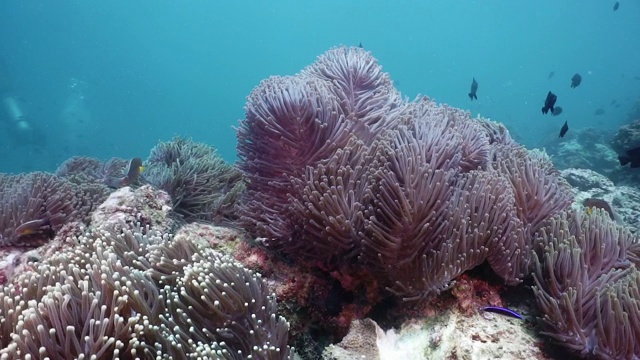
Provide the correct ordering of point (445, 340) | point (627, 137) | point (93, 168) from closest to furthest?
point (445, 340), point (93, 168), point (627, 137)

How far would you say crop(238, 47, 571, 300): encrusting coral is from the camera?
9.46 feet

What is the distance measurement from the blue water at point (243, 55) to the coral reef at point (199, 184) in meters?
59.9

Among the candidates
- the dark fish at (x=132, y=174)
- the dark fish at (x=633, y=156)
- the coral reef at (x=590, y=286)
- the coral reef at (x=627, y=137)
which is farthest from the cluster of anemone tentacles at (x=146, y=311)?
the coral reef at (x=627, y=137)

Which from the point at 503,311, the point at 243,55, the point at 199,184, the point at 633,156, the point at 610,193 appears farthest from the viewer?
the point at 243,55

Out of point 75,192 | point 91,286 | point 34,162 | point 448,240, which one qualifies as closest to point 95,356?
point 91,286

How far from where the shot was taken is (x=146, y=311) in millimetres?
2396

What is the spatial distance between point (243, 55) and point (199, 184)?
161 metres

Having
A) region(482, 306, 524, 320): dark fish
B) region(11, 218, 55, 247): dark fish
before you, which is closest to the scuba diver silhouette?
region(11, 218, 55, 247): dark fish

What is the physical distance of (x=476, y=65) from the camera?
161375 mm

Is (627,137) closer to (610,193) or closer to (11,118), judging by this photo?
(610,193)

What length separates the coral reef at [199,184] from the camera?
17.4 ft

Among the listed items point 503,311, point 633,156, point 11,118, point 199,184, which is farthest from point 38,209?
point 11,118

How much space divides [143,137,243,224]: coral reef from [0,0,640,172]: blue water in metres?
59.9

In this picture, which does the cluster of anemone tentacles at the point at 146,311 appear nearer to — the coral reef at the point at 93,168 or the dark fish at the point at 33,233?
the dark fish at the point at 33,233
